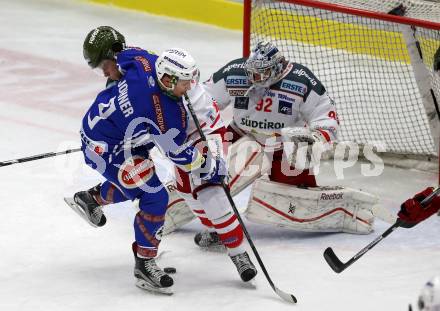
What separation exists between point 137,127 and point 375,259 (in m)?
1.21

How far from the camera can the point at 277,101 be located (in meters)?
4.71

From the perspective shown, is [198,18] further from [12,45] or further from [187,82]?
[187,82]

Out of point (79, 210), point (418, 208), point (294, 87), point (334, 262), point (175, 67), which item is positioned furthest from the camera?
point (294, 87)

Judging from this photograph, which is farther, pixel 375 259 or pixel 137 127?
pixel 375 259

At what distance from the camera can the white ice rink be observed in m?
3.98

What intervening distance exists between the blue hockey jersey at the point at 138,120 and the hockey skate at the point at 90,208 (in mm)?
363

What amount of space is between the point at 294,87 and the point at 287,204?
526 millimetres

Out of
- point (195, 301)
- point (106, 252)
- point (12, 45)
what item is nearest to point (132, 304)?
point (195, 301)

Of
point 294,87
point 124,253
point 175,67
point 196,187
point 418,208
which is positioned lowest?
point 124,253

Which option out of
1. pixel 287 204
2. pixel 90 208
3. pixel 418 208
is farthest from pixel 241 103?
pixel 418 208

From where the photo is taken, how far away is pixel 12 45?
7875mm

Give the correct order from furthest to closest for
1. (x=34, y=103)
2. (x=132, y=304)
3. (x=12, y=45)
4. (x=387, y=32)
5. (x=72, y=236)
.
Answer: (x=12, y=45) → (x=34, y=103) → (x=387, y=32) → (x=72, y=236) → (x=132, y=304)

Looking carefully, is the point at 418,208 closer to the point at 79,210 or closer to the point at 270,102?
the point at 270,102

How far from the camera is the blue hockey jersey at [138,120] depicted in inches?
155
